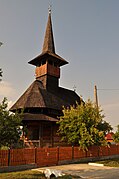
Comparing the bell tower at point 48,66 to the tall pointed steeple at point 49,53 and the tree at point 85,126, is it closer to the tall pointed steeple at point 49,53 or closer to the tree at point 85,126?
the tall pointed steeple at point 49,53

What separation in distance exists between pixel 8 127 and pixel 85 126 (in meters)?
9.72

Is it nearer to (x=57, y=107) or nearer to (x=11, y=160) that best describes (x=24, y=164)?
(x=11, y=160)

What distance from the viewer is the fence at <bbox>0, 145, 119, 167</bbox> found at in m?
15.1

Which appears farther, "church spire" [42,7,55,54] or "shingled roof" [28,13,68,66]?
"church spire" [42,7,55,54]

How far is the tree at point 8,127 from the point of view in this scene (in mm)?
12156

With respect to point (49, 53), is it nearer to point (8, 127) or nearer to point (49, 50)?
point (49, 50)

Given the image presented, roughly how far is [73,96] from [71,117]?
13395 mm

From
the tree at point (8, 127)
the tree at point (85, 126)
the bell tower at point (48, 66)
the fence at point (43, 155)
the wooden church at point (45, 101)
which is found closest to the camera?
the tree at point (8, 127)

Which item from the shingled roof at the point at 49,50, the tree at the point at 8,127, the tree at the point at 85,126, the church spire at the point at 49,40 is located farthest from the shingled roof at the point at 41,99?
the tree at the point at 8,127

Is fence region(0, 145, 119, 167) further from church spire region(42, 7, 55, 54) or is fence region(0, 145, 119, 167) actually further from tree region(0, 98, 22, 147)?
church spire region(42, 7, 55, 54)

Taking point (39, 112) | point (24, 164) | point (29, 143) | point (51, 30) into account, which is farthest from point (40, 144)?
point (51, 30)

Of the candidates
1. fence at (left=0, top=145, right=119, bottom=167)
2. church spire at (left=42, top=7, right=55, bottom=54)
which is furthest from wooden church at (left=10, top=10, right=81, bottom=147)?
fence at (left=0, top=145, right=119, bottom=167)

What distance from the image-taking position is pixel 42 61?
3225cm

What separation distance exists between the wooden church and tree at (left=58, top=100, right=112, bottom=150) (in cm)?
328
